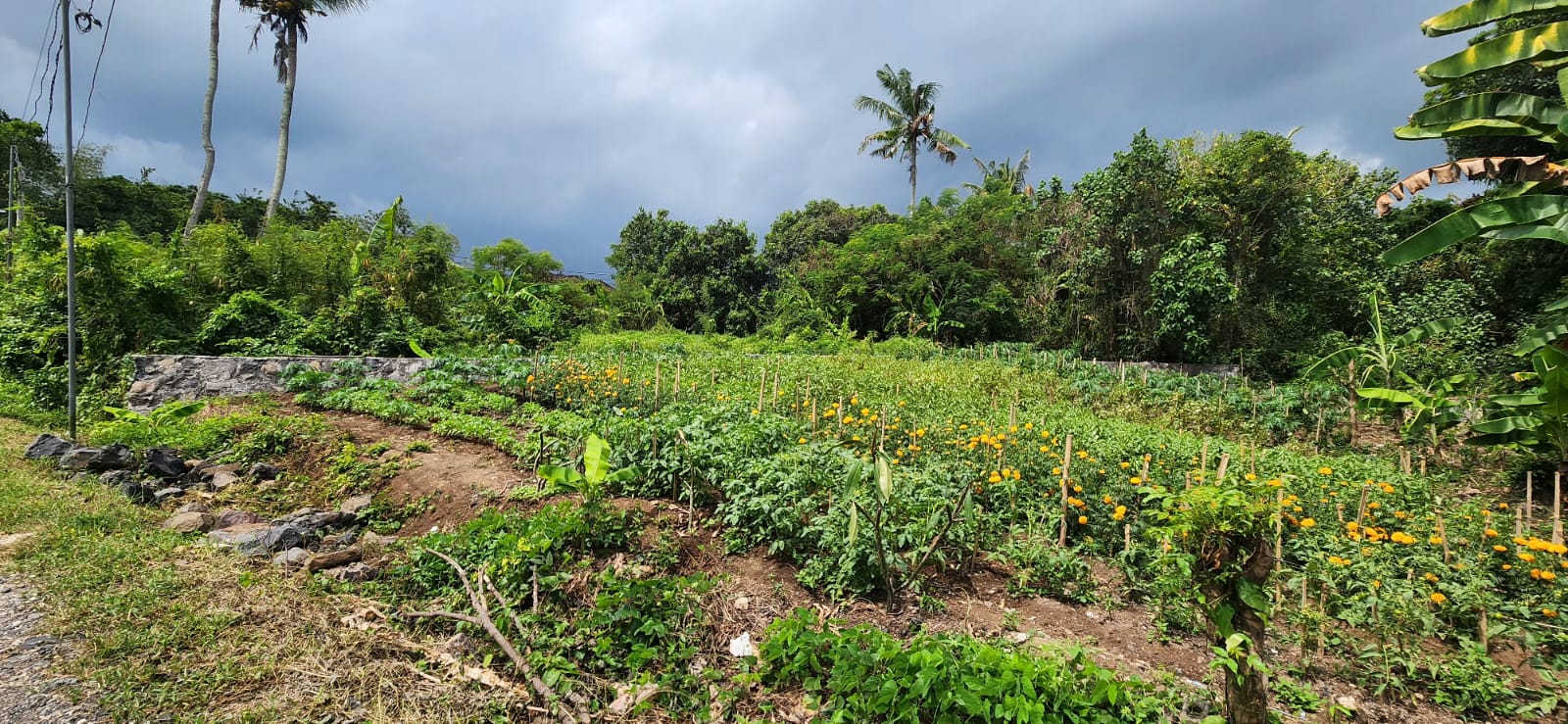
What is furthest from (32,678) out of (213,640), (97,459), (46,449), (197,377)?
(197,377)

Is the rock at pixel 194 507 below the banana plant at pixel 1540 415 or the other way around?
below

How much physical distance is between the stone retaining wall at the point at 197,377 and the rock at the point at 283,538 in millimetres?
5028

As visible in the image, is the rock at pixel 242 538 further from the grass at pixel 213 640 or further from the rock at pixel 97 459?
the rock at pixel 97 459

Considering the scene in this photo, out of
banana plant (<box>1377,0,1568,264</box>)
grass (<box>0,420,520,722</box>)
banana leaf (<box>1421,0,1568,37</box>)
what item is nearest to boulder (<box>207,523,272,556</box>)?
grass (<box>0,420,520,722</box>)

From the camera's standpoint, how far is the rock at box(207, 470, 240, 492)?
4816 millimetres

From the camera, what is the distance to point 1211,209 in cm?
1195

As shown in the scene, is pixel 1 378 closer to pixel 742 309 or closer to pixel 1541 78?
pixel 742 309

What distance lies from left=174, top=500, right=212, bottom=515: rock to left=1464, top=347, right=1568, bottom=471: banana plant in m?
9.87

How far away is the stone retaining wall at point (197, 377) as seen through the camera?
725cm

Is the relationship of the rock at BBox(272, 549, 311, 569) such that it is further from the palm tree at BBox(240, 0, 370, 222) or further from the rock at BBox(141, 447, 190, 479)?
the palm tree at BBox(240, 0, 370, 222)

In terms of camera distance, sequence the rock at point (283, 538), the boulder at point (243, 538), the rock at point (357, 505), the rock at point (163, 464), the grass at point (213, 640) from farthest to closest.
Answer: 1. the rock at point (163, 464)
2. the rock at point (357, 505)
3. the rock at point (283, 538)
4. the boulder at point (243, 538)
5. the grass at point (213, 640)

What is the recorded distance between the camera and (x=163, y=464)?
4930mm

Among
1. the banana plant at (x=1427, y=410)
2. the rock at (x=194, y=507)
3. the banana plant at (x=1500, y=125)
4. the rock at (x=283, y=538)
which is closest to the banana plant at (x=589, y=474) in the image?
the rock at (x=283, y=538)

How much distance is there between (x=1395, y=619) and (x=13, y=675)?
19.6 feet
